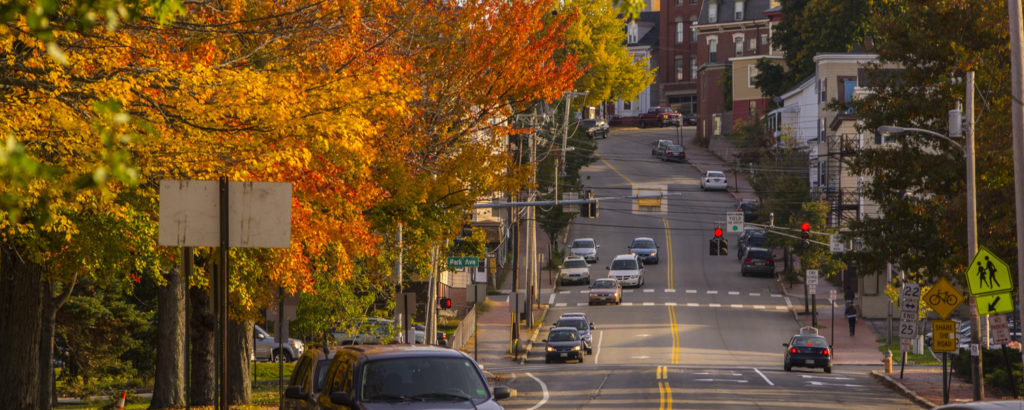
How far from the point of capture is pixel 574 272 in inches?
2672

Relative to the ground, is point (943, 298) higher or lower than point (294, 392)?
higher

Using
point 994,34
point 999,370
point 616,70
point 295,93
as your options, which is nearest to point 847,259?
point 999,370

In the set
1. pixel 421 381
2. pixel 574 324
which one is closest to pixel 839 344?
pixel 574 324

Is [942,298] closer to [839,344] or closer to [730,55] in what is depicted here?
[839,344]

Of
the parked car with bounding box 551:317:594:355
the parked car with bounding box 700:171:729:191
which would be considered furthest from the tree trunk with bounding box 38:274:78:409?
the parked car with bounding box 700:171:729:191

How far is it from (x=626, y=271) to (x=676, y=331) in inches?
556

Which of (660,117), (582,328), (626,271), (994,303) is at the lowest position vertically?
(582,328)

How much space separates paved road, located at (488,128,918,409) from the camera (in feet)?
88.4

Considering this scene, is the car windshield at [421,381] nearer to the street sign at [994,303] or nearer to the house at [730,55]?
the street sign at [994,303]

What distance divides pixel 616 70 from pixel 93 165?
2809 inches

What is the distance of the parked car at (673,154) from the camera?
Answer: 101 m

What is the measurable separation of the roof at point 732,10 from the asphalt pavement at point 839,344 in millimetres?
48925

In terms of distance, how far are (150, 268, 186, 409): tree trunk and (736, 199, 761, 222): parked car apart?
185ft

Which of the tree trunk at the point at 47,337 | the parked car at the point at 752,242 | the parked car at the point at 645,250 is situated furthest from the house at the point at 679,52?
the tree trunk at the point at 47,337
